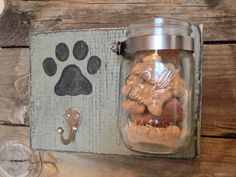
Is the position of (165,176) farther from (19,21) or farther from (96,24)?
(19,21)

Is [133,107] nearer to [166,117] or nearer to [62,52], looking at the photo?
[166,117]

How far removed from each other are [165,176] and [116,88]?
0.18 meters

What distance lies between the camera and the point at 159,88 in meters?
0.61

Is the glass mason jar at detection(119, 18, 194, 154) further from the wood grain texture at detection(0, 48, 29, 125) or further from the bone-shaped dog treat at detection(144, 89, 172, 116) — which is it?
the wood grain texture at detection(0, 48, 29, 125)

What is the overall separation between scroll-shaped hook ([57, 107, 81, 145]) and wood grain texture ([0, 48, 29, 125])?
0.09 meters

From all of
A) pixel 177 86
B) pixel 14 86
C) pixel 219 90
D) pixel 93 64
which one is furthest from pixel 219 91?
pixel 14 86

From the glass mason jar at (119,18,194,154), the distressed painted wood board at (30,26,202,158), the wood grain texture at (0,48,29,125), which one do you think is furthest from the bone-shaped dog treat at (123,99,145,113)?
the wood grain texture at (0,48,29,125)

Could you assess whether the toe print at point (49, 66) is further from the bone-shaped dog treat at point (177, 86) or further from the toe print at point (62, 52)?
the bone-shaped dog treat at point (177, 86)

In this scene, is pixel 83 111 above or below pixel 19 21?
below

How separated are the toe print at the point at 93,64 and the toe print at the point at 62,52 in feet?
0.16

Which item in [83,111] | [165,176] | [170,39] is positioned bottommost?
[165,176]

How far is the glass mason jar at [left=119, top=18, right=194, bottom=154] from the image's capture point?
604 millimetres

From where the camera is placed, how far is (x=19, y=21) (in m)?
0.82

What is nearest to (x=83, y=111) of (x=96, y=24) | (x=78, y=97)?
(x=78, y=97)
